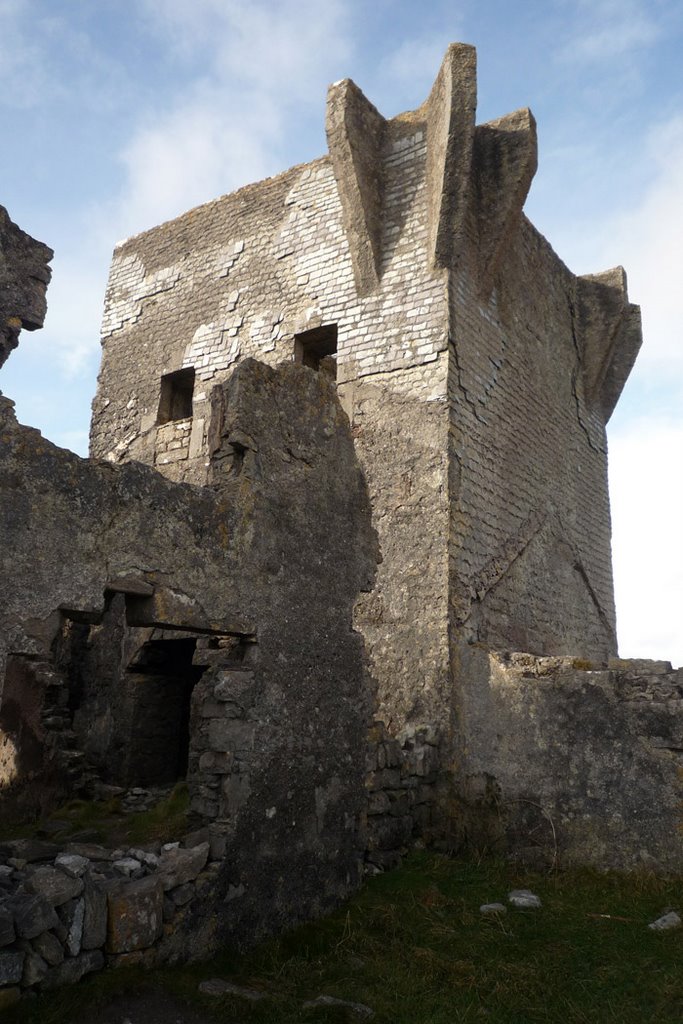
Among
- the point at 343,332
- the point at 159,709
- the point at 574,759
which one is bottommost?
the point at 574,759

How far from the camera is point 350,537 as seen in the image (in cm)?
602

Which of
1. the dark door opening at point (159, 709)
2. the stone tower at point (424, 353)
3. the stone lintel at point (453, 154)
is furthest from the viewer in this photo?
the dark door opening at point (159, 709)

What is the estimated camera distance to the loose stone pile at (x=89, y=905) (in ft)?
11.6

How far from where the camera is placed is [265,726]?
16.0ft

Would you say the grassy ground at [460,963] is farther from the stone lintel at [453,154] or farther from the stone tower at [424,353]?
the stone lintel at [453,154]

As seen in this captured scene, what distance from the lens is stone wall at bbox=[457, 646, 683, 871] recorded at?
5.64m

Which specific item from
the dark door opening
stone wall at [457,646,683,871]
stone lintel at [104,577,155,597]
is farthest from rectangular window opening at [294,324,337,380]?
stone lintel at [104,577,155,597]

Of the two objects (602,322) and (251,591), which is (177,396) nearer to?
(251,591)

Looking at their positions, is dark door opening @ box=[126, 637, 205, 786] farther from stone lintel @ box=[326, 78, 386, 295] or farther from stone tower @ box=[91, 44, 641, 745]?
stone lintel @ box=[326, 78, 386, 295]

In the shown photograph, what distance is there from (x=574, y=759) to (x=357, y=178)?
6.06 metres

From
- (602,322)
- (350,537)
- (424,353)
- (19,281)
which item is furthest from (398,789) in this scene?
(602,322)

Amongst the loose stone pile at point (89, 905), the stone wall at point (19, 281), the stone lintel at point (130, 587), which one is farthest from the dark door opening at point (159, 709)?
the stone wall at point (19, 281)

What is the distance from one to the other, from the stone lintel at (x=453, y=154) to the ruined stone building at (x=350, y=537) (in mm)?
31

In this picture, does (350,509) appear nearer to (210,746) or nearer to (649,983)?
(210,746)
